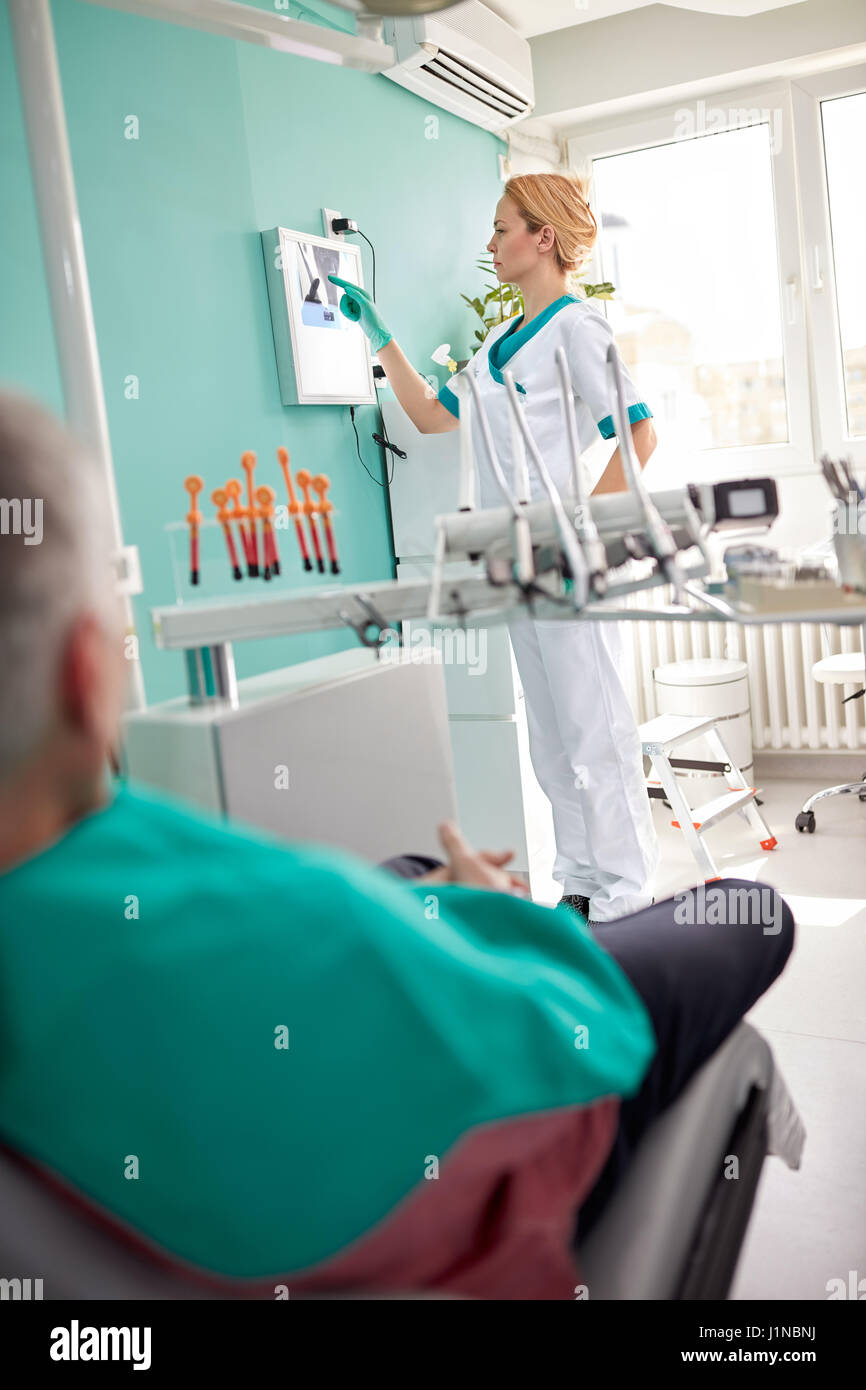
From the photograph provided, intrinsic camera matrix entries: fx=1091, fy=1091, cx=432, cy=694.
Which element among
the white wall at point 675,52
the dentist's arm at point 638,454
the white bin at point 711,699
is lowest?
the white bin at point 711,699

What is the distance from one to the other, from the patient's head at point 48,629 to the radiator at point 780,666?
3005mm

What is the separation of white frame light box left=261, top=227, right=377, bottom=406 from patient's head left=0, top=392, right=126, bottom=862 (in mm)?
1983

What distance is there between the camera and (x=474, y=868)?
0.94m

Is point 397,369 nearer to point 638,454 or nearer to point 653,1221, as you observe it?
point 638,454

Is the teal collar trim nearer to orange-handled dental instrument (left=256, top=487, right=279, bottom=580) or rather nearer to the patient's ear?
orange-handled dental instrument (left=256, top=487, right=279, bottom=580)

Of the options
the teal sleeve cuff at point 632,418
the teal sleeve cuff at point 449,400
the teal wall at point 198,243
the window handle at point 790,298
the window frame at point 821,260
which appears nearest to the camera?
the teal wall at point 198,243

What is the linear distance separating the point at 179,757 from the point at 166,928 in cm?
64

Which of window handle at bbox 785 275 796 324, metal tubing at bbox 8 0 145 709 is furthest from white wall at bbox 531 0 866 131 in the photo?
metal tubing at bbox 8 0 145 709

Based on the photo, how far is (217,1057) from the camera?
604mm

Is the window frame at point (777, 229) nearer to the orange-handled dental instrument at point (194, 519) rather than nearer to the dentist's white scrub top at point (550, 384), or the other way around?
the dentist's white scrub top at point (550, 384)

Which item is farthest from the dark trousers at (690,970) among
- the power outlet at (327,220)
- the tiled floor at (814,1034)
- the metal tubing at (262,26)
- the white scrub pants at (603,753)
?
the power outlet at (327,220)

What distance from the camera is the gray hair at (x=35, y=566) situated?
0.64m
